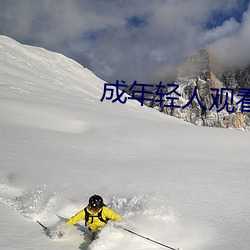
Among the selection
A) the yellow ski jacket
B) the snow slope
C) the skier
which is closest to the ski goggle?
the skier

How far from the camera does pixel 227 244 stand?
4723 mm

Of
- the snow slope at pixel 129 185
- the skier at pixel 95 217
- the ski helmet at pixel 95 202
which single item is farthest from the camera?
the skier at pixel 95 217

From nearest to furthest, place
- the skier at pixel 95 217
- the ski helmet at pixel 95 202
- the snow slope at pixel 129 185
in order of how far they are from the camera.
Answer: the snow slope at pixel 129 185 → the ski helmet at pixel 95 202 → the skier at pixel 95 217

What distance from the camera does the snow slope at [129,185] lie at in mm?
5176

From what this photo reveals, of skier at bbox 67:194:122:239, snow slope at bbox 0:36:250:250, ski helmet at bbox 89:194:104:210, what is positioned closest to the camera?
snow slope at bbox 0:36:250:250

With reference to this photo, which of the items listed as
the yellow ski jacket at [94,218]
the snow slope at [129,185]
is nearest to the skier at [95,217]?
the yellow ski jacket at [94,218]

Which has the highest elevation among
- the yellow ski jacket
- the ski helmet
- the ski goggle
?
the ski helmet

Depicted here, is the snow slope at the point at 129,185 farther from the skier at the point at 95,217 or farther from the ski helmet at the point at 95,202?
the ski helmet at the point at 95,202

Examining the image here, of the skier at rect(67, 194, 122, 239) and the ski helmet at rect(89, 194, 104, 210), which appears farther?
the skier at rect(67, 194, 122, 239)

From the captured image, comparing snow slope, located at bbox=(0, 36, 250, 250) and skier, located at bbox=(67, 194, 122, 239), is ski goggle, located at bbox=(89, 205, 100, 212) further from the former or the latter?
snow slope, located at bbox=(0, 36, 250, 250)

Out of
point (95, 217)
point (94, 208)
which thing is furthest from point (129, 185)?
point (94, 208)

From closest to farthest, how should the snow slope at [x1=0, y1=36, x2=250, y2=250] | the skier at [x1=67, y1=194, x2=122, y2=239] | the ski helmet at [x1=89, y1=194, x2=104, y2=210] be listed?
1. the snow slope at [x1=0, y1=36, x2=250, y2=250]
2. the ski helmet at [x1=89, y1=194, x2=104, y2=210]
3. the skier at [x1=67, y1=194, x2=122, y2=239]

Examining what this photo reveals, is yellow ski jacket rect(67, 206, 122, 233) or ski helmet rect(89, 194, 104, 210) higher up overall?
ski helmet rect(89, 194, 104, 210)

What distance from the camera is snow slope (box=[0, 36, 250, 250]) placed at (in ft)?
17.0
